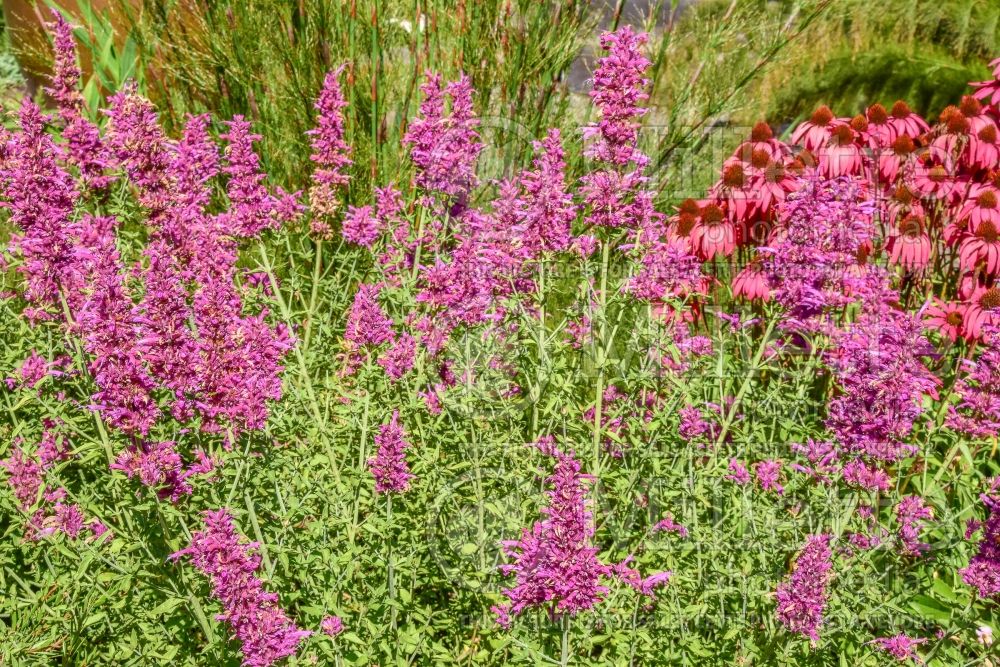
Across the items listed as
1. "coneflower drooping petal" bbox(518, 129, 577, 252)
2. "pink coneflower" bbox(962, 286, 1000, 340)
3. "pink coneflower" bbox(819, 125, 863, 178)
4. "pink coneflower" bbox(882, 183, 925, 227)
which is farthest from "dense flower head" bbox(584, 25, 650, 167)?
"pink coneflower" bbox(882, 183, 925, 227)

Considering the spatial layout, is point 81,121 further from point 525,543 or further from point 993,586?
point 993,586

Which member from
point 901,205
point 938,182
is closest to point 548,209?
point 901,205

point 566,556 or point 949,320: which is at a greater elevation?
point 566,556

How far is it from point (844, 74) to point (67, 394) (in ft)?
26.9

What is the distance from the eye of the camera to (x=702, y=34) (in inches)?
229

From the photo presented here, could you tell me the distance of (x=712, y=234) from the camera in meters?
4.15

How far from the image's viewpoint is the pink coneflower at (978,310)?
12.1 ft

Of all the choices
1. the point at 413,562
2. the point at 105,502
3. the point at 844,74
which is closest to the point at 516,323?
the point at 413,562

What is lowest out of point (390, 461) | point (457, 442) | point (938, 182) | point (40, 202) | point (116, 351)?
point (457, 442)

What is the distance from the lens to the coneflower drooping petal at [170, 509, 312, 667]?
2090mm

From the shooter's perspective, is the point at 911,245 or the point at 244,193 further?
the point at 911,245

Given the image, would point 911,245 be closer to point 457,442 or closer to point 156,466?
point 457,442

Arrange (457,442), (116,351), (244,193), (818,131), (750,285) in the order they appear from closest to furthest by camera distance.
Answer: (116,351) → (457,442) → (244,193) → (750,285) → (818,131)

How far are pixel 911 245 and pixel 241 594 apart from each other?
10.8 ft
